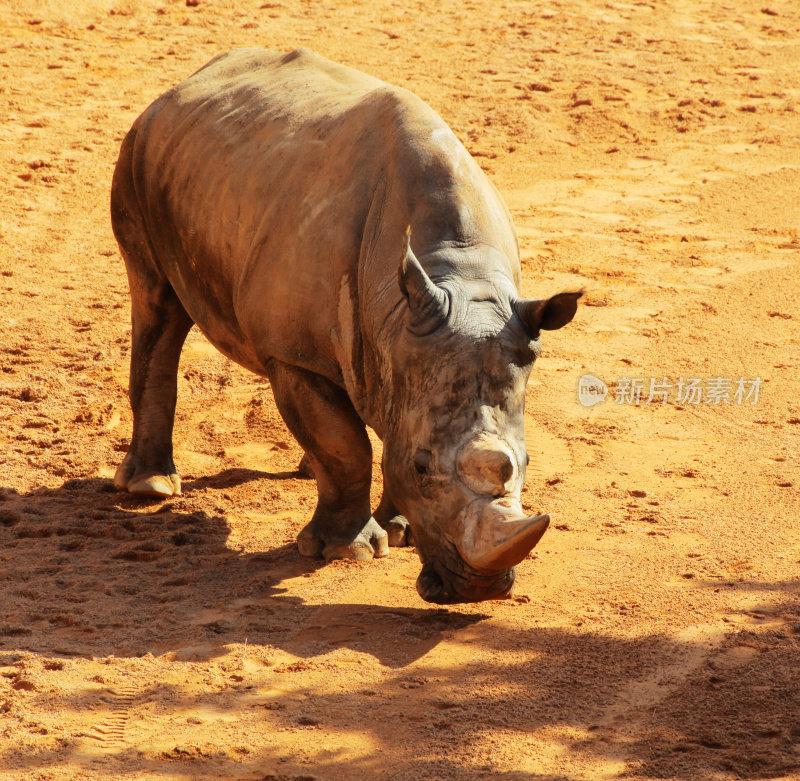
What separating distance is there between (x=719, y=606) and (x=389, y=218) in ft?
7.08

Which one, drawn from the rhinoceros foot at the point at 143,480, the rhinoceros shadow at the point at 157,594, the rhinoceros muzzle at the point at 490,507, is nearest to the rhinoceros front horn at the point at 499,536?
the rhinoceros muzzle at the point at 490,507

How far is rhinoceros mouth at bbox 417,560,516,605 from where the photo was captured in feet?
14.5

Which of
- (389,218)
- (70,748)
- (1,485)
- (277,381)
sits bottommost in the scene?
→ (1,485)

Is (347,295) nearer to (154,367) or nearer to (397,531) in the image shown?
(397,531)

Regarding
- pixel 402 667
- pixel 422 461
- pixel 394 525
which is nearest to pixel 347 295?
pixel 422 461

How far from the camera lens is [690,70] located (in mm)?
14570

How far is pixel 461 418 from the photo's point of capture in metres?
4.41

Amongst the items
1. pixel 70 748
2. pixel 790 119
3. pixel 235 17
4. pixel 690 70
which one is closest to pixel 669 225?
pixel 790 119

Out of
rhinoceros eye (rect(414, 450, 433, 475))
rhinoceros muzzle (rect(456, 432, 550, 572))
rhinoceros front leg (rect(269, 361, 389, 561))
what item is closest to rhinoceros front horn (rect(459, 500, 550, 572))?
rhinoceros muzzle (rect(456, 432, 550, 572))

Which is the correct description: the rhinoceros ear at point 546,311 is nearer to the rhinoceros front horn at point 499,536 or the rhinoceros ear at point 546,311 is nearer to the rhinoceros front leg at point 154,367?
the rhinoceros front horn at point 499,536

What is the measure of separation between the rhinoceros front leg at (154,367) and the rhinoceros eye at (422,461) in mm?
2371

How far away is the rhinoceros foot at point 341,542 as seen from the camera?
18.2ft

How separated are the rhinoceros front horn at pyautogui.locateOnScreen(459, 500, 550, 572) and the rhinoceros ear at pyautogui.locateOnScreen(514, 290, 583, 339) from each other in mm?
705

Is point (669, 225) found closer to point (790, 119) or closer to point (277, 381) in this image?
point (790, 119)
